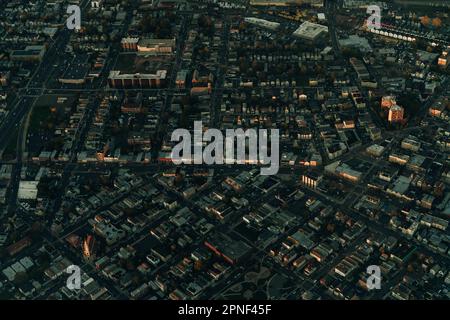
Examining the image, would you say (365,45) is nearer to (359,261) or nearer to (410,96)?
(410,96)

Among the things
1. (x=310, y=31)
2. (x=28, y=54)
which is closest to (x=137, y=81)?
(x=28, y=54)

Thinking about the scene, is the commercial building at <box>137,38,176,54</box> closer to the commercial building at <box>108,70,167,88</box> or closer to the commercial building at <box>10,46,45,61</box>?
the commercial building at <box>108,70,167,88</box>

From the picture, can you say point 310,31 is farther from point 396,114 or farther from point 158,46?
point 396,114

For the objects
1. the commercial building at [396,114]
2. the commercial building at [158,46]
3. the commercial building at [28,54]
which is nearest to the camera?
the commercial building at [396,114]

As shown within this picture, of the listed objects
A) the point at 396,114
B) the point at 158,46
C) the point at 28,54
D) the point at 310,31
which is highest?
the point at 396,114

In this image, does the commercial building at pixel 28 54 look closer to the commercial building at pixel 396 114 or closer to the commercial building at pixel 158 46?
the commercial building at pixel 158 46

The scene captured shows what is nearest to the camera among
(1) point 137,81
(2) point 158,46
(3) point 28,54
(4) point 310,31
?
(1) point 137,81

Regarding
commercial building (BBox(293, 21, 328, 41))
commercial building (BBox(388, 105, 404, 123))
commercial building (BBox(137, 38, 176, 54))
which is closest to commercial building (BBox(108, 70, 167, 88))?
commercial building (BBox(137, 38, 176, 54))

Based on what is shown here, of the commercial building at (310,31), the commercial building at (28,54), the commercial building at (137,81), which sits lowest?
the commercial building at (28,54)

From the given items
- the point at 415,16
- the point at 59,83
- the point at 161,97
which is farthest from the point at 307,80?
the point at 59,83

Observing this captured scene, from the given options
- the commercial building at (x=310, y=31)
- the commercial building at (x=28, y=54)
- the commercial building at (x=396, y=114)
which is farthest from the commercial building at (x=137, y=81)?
the commercial building at (x=396, y=114)

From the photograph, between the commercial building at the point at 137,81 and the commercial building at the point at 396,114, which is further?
the commercial building at the point at 137,81
